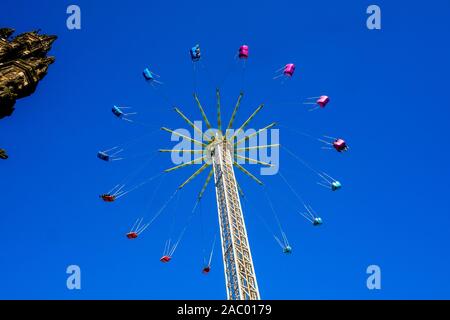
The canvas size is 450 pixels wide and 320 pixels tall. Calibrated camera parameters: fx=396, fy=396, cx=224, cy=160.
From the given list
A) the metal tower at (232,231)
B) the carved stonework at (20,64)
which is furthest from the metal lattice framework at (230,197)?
the carved stonework at (20,64)

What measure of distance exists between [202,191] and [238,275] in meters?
9.15

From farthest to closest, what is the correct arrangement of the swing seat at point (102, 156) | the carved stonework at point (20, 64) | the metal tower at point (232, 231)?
the swing seat at point (102, 156) < the carved stonework at point (20, 64) < the metal tower at point (232, 231)

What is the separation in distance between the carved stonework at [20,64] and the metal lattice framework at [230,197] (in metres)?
11.2

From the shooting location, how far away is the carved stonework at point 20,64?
2755cm

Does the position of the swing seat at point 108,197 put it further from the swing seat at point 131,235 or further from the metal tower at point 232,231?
the metal tower at point 232,231

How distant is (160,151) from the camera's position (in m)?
26.9

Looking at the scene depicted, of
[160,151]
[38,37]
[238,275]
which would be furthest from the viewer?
[38,37]

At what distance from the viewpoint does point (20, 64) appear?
30172 mm

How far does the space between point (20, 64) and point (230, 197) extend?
19594 mm

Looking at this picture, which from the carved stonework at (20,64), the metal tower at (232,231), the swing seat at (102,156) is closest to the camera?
the metal tower at (232,231)

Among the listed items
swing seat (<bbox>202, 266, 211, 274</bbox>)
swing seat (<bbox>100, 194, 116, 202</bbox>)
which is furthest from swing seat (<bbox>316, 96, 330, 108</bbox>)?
swing seat (<bbox>100, 194, 116, 202</bbox>)

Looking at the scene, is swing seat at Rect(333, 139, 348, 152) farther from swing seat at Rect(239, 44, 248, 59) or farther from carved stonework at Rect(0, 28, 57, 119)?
carved stonework at Rect(0, 28, 57, 119)

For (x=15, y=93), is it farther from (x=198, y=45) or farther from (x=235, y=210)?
(x=235, y=210)
